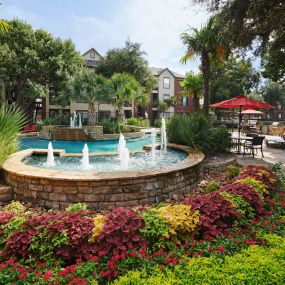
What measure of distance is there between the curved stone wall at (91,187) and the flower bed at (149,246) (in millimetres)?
1569

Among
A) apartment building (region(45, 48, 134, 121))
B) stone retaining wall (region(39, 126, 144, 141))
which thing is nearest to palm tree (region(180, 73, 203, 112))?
stone retaining wall (region(39, 126, 144, 141))

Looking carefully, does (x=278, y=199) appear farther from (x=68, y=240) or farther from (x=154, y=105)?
(x=154, y=105)

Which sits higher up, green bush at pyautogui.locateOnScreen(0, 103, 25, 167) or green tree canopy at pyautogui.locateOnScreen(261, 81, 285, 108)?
green tree canopy at pyautogui.locateOnScreen(261, 81, 285, 108)

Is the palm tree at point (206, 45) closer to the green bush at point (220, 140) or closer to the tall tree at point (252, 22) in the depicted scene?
the tall tree at point (252, 22)

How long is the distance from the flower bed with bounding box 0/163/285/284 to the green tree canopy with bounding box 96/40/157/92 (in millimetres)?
30763

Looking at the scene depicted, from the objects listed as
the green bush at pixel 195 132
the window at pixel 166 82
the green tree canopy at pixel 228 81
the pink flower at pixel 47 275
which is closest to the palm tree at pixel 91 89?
the green bush at pixel 195 132

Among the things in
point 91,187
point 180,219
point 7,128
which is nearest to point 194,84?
point 7,128

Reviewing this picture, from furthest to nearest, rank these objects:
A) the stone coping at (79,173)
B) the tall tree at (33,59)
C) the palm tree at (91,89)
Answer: the tall tree at (33,59) → the palm tree at (91,89) → the stone coping at (79,173)

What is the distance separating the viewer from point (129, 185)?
5422mm

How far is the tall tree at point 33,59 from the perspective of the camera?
2336cm

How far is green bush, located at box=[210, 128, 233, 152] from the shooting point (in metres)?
10.3

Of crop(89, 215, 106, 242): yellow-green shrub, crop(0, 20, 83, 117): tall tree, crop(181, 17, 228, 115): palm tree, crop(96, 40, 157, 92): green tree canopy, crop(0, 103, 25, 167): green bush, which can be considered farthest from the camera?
crop(96, 40, 157, 92): green tree canopy

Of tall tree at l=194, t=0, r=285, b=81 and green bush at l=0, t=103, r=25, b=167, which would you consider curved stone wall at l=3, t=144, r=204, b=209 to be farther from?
tall tree at l=194, t=0, r=285, b=81

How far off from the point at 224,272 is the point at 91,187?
3304 millimetres
